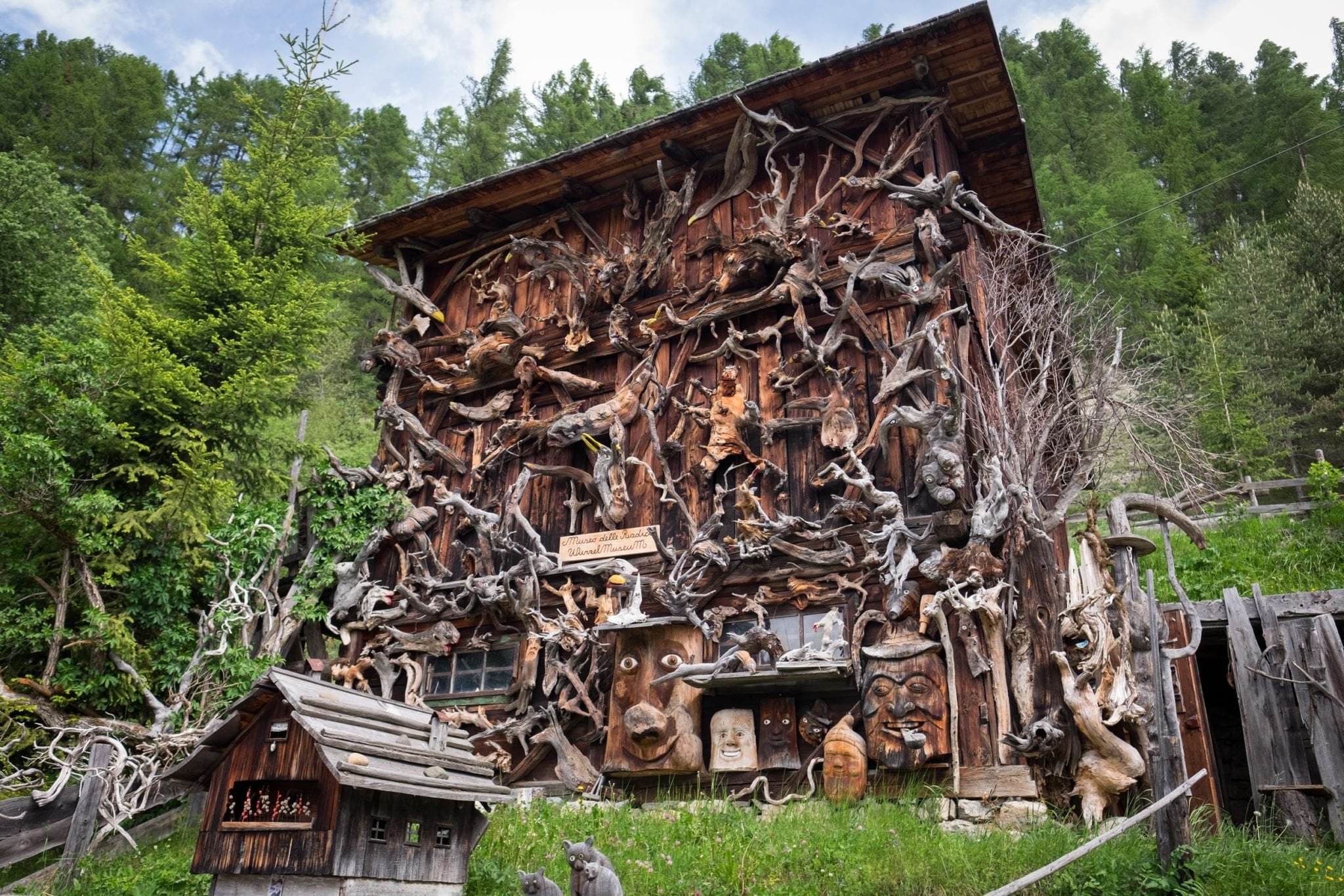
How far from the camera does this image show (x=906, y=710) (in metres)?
9.73

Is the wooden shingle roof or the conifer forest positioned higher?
the conifer forest

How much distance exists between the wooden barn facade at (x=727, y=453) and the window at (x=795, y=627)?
0.04m

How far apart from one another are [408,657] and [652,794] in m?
4.79

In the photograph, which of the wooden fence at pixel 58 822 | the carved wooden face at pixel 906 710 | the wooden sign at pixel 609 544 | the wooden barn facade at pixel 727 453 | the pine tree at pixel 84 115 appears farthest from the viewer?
the pine tree at pixel 84 115

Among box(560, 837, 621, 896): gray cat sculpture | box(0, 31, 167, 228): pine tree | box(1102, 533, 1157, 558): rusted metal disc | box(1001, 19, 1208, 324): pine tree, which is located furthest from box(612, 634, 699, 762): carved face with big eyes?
box(0, 31, 167, 228): pine tree

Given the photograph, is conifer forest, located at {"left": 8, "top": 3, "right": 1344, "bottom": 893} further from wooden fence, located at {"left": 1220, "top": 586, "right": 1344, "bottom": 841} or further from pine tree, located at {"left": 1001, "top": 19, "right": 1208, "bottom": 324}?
pine tree, located at {"left": 1001, "top": 19, "right": 1208, "bottom": 324}

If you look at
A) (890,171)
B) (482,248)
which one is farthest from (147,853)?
(890,171)

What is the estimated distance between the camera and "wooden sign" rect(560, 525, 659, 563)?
13125mm

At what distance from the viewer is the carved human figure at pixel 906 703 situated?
9.59 meters

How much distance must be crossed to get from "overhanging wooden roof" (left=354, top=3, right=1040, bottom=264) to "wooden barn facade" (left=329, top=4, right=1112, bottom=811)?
0.17 feet

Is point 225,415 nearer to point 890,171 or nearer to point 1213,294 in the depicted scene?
point 890,171

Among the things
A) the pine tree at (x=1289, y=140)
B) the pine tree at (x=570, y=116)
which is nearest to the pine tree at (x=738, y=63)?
the pine tree at (x=570, y=116)

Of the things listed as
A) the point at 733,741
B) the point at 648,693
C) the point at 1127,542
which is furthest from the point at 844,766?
the point at 1127,542

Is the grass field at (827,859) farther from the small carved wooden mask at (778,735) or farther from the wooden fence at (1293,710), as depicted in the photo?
the small carved wooden mask at (778,735)
